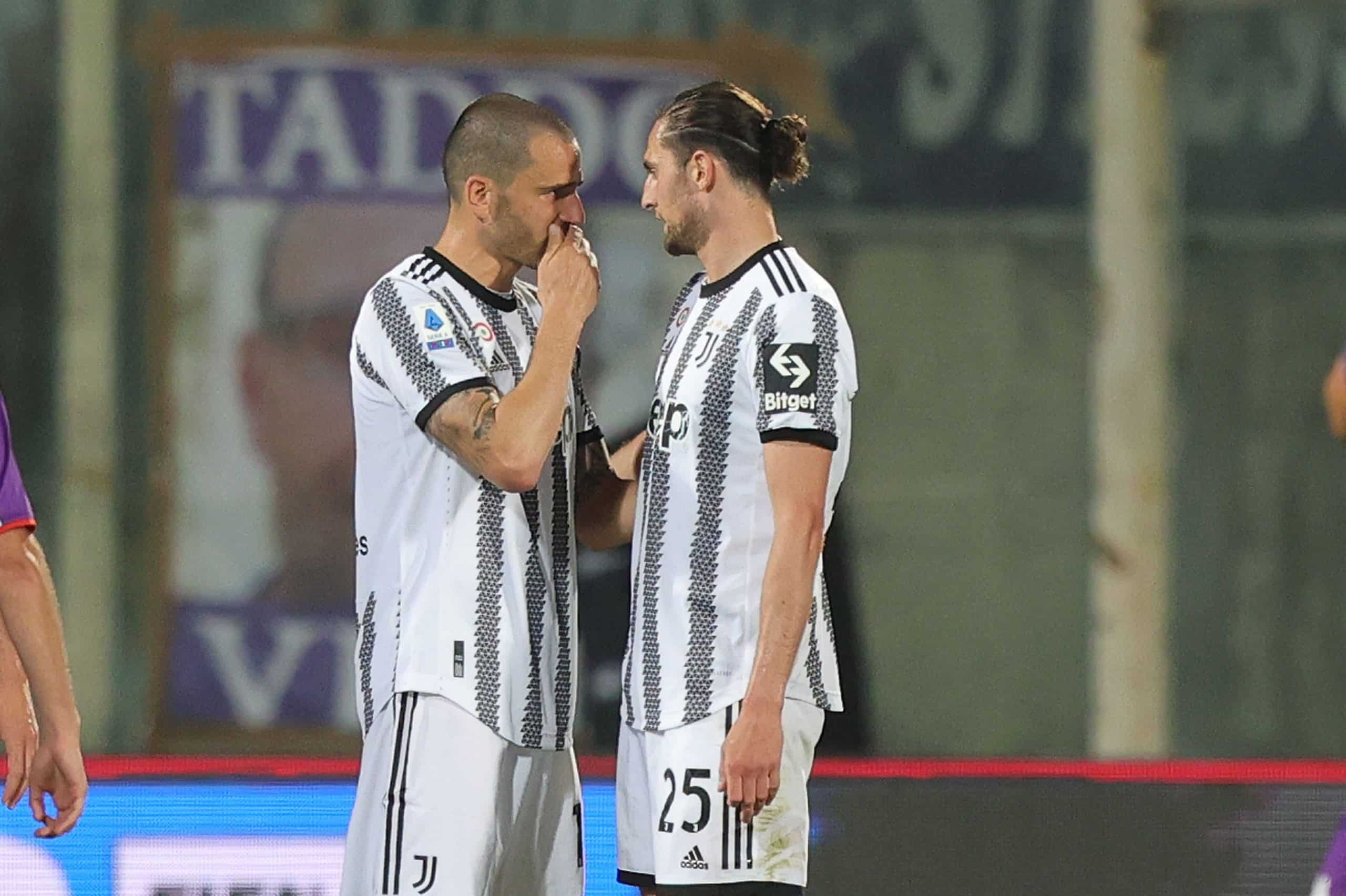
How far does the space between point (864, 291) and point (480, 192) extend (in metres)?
5.06

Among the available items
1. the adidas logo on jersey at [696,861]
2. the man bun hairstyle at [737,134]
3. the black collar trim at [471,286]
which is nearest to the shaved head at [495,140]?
the black collar trim at [471,286]

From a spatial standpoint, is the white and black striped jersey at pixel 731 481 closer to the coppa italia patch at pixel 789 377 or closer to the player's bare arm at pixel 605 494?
the coppa italia patch at pixel 789 377

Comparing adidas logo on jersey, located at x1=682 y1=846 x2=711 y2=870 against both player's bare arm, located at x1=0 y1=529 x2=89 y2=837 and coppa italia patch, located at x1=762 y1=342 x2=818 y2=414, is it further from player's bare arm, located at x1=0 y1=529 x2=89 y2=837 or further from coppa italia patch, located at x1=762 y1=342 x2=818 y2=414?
player's bare arm, located at x1=0 y1=529 x2=89 y2=837

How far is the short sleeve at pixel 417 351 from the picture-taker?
3465mm

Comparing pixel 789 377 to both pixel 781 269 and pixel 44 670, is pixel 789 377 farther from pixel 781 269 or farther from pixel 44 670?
pixel 44 670

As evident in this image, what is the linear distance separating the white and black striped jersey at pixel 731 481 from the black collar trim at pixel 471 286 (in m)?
0.36

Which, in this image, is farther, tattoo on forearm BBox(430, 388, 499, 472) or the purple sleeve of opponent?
tattoo on forearm BBox(430, 388, 499, 472)

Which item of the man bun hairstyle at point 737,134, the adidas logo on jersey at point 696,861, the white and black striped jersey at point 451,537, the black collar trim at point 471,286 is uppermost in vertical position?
the man bun hairstyle at point 737,134

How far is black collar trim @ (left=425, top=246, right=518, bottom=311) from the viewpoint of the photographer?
361 centimetres

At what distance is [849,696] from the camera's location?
848 centimetres

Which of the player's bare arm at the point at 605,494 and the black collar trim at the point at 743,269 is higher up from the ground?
the black collar trim at the point at 743,269

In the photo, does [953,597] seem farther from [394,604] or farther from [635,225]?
[394,604]

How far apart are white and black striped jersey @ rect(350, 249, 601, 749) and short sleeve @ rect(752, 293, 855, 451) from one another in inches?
17.2

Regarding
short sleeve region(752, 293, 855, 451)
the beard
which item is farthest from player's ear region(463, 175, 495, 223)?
short sleeve region(752, 293, 855, 451)
